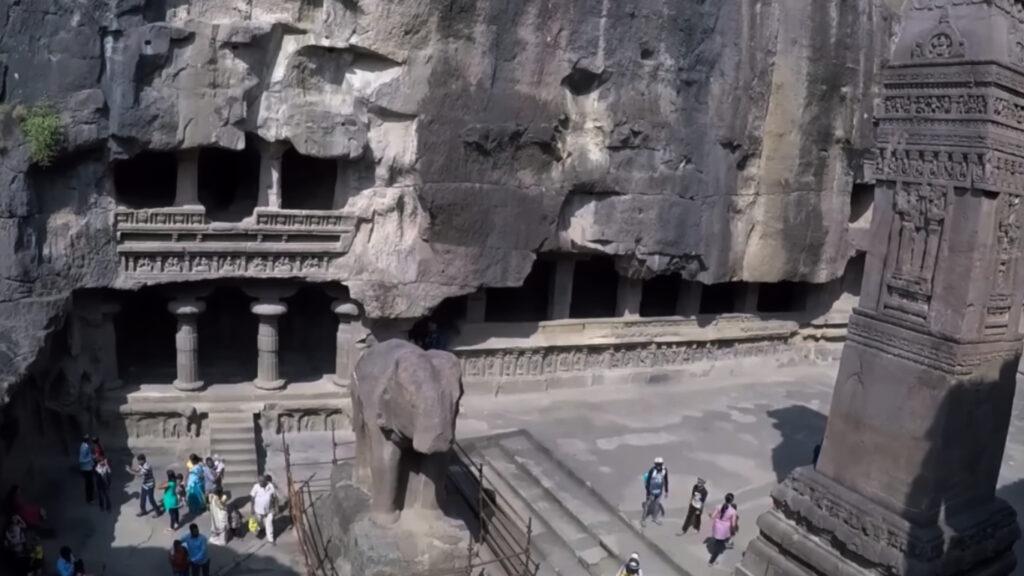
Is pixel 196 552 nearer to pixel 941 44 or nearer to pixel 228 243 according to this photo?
pixel 228 243

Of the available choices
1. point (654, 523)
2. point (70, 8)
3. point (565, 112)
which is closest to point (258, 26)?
point (70, 8)

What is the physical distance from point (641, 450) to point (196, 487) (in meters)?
7.80

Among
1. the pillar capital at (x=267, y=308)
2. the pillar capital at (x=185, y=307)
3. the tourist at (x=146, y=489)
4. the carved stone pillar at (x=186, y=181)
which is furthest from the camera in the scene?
the pillar capital at (x=267, y=308)

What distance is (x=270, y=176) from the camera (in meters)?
14.6

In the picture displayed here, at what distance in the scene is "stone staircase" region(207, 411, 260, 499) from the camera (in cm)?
1284

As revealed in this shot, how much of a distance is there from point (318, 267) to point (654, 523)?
796 centimetres

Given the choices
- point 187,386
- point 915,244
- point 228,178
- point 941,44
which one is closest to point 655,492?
point 915,244

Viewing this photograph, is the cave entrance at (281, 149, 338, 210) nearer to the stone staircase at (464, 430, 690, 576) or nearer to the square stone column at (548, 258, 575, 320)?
the square stone column at (548, 258, 575, 320)

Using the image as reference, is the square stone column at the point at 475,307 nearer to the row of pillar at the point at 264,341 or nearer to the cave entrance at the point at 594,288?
the row of pillar at the point at 264,341

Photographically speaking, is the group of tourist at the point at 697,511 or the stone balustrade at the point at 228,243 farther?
the stone balustrade at the point at 228,243

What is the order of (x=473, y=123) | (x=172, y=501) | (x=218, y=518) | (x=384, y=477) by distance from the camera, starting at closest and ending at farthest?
(x=384, y=477) < (x=218, y=518) < (x=172, y=501) < (x=473, y=123)

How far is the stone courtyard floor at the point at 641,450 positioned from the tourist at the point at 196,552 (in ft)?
1.83

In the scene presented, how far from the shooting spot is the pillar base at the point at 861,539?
287 inches

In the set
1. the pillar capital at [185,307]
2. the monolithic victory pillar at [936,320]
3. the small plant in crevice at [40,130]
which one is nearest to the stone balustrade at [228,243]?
the pillar capital at [185,307]
